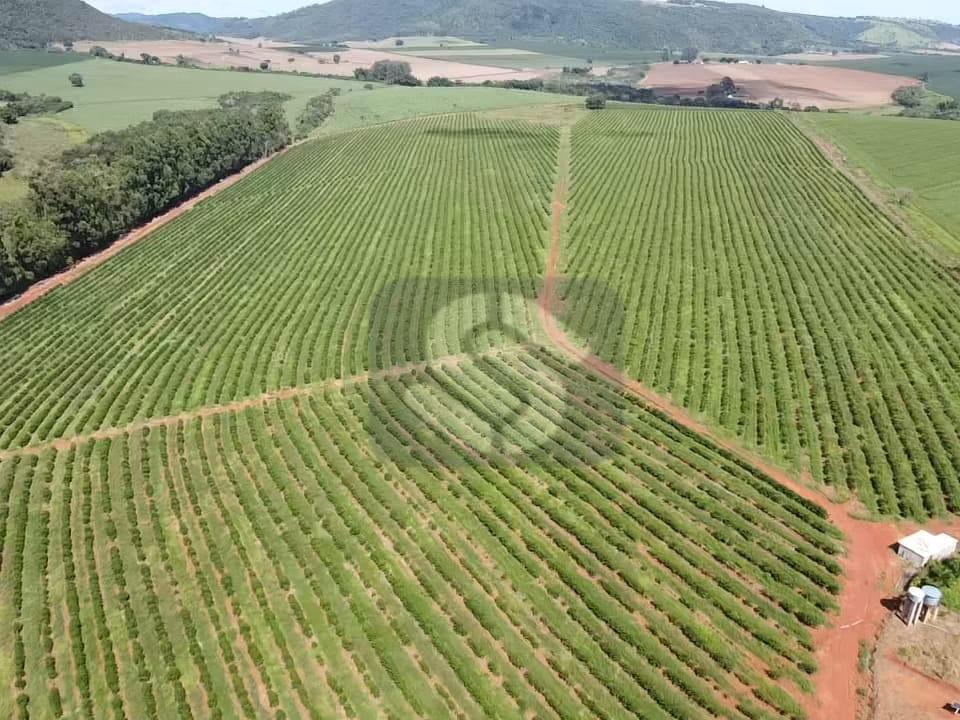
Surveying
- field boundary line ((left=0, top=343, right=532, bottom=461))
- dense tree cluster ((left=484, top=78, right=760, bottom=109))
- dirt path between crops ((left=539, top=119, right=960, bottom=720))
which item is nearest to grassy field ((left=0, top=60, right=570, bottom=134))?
dense tree cluster ((left=484, top=78, right=760, bottom=109))

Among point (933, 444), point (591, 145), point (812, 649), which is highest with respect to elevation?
point (591, 145)

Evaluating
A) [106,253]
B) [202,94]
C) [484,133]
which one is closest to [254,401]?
[106,253]

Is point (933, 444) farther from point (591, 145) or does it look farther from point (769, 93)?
point (769, 93)

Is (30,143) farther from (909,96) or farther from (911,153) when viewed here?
(909,96)

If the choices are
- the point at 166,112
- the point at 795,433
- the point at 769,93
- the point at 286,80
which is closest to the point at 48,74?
the point at 286,80

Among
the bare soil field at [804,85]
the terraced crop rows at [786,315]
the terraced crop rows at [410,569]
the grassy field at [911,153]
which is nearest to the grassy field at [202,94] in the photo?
the bare soil field at [804,85]

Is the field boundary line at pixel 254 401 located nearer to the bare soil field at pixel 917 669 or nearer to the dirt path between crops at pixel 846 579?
the dirt path between crops at pixel 846 579

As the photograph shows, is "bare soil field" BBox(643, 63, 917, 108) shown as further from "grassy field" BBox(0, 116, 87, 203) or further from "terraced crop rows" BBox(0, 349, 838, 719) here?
"terraced crop rows" BBox(0, 349, 838, 719)
